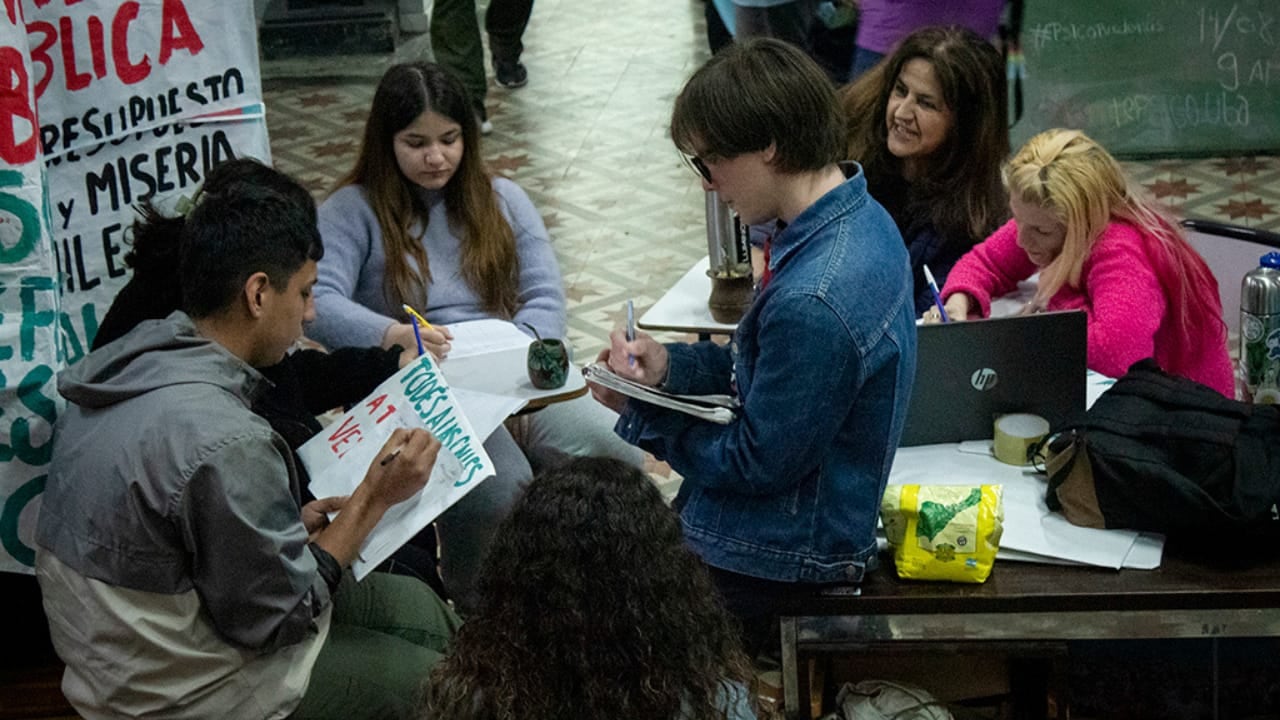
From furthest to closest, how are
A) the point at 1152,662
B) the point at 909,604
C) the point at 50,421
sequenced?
the point at 1152,662 < the point at 50,421 < the point at 909,604

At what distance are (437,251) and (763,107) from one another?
61.1 inches

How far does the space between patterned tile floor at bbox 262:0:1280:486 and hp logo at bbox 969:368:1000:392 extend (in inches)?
92.5

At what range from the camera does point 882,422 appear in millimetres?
2379

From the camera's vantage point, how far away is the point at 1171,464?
8.37 feet

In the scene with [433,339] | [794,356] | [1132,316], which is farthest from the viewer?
[433,339]

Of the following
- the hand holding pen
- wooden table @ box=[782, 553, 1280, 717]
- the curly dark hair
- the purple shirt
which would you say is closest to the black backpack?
wooden table @ box=[782, 553, 1280, 717]

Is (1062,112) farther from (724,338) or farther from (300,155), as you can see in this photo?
(300,155)

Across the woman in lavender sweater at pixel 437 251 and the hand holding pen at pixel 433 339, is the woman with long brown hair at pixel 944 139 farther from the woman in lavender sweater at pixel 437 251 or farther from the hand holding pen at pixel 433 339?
the hand holding pen at pixel 433 339

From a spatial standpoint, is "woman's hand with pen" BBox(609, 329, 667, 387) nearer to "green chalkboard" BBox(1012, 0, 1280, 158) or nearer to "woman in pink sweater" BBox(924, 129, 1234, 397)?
"woman in pink sweater" BBox(924, 129, 1234, 397)

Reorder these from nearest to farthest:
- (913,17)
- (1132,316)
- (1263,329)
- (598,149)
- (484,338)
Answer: (1263,329) < (1132,316) < (484,338) < (913,17) < (598,149)

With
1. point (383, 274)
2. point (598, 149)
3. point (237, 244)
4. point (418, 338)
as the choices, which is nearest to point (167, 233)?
point (237, 244)

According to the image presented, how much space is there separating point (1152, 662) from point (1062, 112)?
4075mm

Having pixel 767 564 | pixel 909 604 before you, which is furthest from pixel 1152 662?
pixel 767 564

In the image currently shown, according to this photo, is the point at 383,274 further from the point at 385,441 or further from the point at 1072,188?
the point at 1072,188
